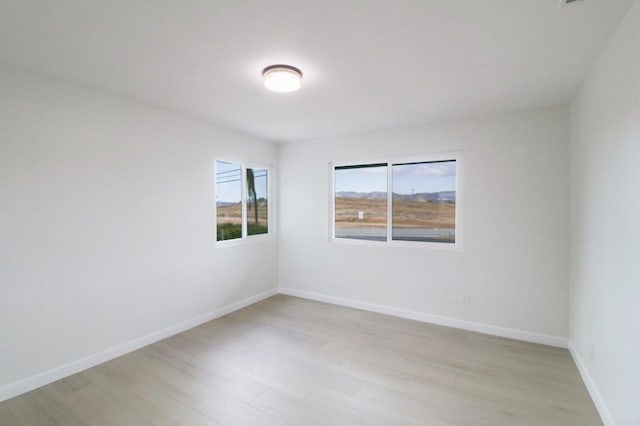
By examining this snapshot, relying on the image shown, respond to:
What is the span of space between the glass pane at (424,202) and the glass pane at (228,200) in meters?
2.23

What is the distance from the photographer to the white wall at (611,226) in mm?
1651

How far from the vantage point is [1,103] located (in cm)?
225

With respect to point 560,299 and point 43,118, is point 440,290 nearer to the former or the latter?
point 560,299

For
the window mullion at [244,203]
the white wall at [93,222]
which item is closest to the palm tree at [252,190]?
the window mullion at [244,203]

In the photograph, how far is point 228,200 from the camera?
4.23 metres

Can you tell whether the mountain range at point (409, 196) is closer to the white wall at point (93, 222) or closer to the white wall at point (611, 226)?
the white wall at point (611, 226)

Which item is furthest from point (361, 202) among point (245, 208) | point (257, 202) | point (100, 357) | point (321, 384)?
point (100, 357)

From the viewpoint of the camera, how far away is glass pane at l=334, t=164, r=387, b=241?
4281 mm

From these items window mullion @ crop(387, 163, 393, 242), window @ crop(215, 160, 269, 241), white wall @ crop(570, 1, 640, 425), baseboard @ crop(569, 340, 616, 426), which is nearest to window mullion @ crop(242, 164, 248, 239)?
window @ crop(215, 160, 269, 241)

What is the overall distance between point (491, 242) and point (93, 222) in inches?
162

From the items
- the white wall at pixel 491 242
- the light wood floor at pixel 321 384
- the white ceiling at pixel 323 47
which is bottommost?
the light wood floor at pixel 321 384

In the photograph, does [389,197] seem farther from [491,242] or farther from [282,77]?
[282,77]

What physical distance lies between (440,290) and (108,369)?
3585 millimetres

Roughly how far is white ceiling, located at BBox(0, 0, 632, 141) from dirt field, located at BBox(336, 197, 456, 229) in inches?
52.3
